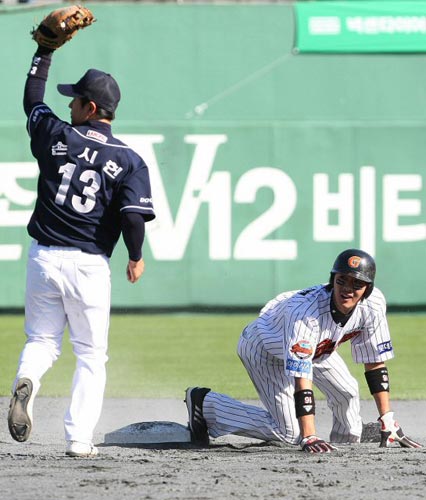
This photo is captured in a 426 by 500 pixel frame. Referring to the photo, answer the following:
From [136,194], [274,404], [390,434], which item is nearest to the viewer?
[136,194]

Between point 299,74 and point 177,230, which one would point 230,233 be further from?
point 299,74

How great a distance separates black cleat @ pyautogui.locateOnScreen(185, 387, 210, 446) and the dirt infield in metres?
0.08

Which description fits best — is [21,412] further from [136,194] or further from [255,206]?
[255,206]

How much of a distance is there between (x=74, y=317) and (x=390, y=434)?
6.01ft

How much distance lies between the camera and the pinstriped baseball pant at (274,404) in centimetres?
641

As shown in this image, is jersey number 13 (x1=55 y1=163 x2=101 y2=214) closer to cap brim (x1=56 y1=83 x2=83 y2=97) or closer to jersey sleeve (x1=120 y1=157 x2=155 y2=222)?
jersey sleeve (x1=120 y1=157 x2=155 y2=222)

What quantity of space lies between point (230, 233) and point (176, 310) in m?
1.14

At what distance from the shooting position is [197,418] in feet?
21.7

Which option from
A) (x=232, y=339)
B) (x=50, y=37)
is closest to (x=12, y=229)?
(x=232, y=339)

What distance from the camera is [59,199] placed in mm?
5723

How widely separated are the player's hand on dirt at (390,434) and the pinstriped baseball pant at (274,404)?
16.1 inches

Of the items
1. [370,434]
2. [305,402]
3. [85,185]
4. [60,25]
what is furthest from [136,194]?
[370,434]

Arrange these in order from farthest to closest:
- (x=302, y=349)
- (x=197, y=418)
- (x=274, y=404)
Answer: (x=197, y=418) < (x=274, y=404) < (x=302, y=349)

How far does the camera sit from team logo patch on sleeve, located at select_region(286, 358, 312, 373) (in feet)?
19.3
